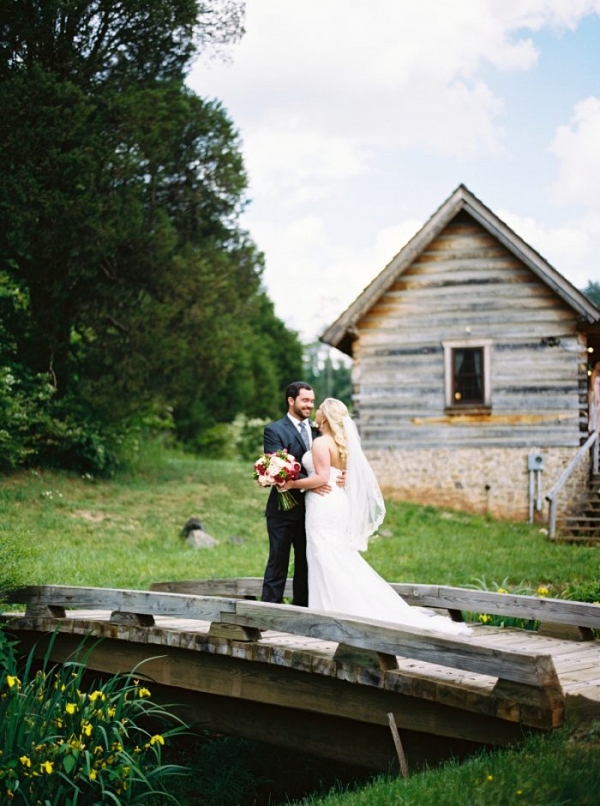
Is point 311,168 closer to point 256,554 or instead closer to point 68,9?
point 68,9

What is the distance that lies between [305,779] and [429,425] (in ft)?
47.0

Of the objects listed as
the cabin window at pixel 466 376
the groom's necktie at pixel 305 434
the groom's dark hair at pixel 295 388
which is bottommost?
the groom's necktie at pixel 305 434

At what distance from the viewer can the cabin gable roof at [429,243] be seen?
20.5 meters

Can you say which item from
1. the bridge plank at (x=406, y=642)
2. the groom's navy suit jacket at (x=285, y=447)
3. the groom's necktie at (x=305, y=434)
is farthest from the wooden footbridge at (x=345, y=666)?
the groom's necktie at (x=305, y=434)

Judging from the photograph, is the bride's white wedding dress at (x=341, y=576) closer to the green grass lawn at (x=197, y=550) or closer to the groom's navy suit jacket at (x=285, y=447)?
the groom's navy suit jacket at (x=285, y=447)

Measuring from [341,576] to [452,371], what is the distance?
14465 millimetres

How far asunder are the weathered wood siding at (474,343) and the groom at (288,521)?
13.7 m

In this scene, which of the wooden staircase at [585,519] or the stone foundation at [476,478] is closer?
the wooden staircase at [585,519]

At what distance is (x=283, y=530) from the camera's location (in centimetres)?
877

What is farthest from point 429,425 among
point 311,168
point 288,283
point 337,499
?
point 288,283

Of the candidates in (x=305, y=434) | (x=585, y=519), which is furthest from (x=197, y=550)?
(x=305, y=434)

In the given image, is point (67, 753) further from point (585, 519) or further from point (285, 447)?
point (585, 519)

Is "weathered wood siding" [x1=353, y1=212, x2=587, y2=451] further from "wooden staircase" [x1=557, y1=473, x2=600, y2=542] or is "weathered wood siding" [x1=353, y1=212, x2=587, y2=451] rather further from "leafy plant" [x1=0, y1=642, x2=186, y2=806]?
"leafy plant" [x1=0, y1=642, x2=186, y2=806]

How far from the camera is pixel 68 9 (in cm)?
1966
